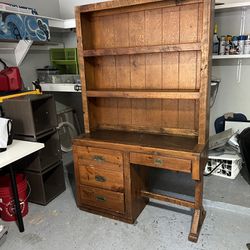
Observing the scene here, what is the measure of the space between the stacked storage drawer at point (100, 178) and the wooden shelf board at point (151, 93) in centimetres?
→ 48

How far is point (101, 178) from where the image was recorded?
2197mm

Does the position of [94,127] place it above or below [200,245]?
above

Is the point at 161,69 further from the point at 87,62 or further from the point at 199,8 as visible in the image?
the point at 87,62

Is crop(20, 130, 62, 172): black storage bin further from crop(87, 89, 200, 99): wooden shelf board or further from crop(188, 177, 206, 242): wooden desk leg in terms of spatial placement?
crop(188, 177, 206, 242): wooden desk leg

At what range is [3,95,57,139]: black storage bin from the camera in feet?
7.43

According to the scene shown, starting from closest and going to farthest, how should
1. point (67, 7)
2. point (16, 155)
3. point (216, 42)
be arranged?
point (16, 155) < point (216, 42) < point (67, 7)

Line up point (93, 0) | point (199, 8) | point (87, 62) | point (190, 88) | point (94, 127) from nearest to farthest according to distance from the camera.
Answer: point (199, 8) < point (190, 88) < point (87, 62) < point (94, 127) < point (93, 0)

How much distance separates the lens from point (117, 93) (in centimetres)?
209

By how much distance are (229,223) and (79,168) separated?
1.38m

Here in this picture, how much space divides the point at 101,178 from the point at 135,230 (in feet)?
1.70

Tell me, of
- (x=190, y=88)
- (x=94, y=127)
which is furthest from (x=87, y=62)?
(x=190, y=88)

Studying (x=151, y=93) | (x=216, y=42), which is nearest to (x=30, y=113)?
(x=151, y=93)

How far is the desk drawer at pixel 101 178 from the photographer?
2.12m

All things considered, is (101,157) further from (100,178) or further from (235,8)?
(235,8)
